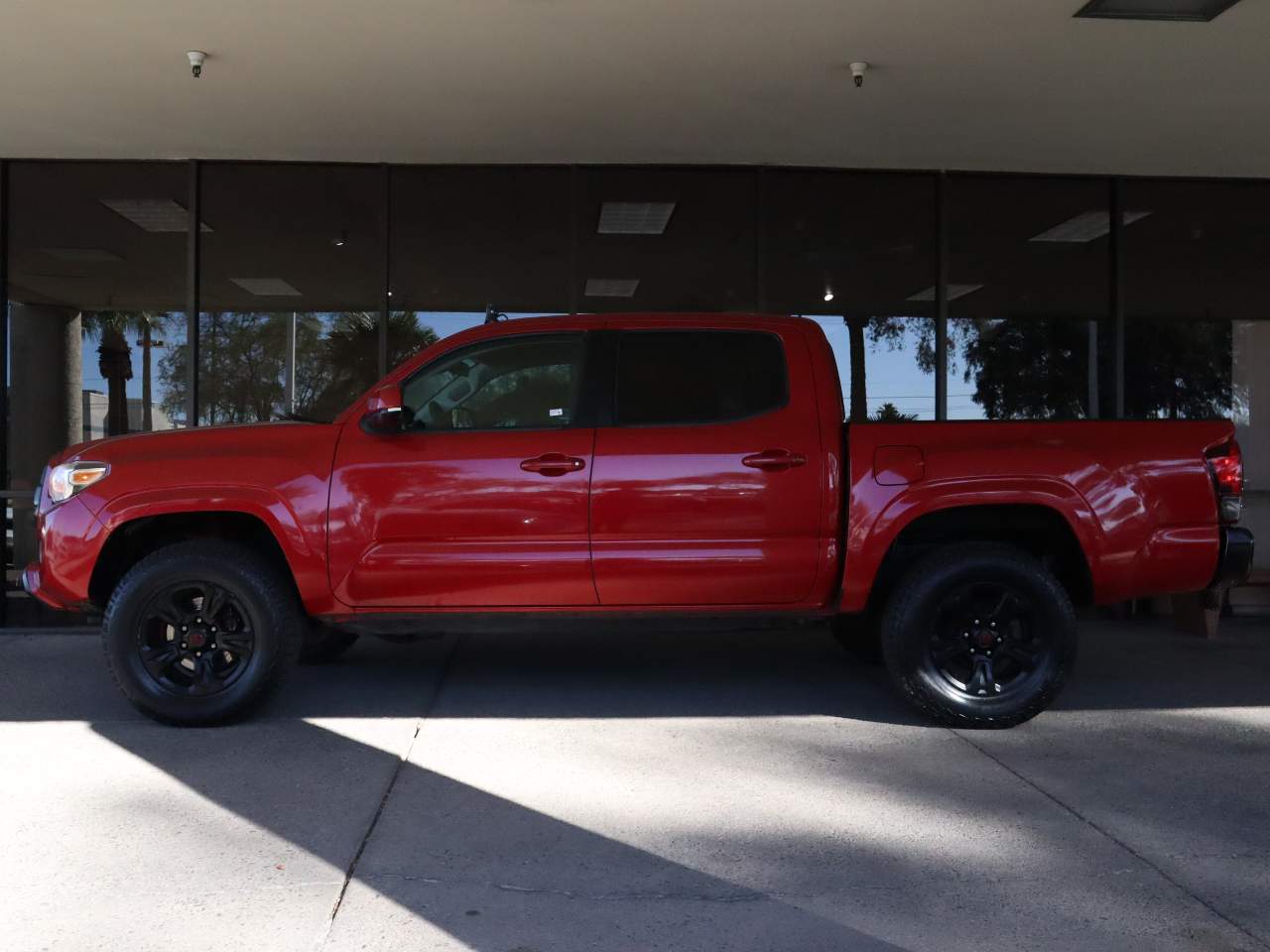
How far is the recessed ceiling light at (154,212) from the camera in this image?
8.71 meters

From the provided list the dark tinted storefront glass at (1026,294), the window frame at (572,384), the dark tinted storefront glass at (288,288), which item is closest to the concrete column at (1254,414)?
the dark tinted storefront glass at (1026,294)

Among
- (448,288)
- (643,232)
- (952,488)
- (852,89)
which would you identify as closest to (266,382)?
(448,288)

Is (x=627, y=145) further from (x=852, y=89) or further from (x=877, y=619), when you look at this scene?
(x=877, y=619)

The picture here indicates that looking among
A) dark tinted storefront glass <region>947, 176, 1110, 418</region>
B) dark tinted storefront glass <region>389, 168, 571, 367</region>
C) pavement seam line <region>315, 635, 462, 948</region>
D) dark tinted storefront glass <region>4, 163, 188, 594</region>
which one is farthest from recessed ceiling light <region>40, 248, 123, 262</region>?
dark tinted storefront glass <region>947, 176, 1110, 418</region>

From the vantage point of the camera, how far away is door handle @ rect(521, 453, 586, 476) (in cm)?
509

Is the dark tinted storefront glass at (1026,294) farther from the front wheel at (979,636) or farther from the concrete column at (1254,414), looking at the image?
the front wheel at (979,636)

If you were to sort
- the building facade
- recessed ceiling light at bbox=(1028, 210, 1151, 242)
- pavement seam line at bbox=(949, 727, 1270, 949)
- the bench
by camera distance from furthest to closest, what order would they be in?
recessed ceiling light at bbox=(1028, 210, 1151, 242), the building facade, the bench, pavement seam line at bbox=(949, 727, 1270, 949)

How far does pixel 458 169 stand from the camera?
344 inches

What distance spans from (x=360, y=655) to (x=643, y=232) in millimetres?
4149

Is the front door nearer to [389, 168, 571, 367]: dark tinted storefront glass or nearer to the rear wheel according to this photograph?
the rear wheel

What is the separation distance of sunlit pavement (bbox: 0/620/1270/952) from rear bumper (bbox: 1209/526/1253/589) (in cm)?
77

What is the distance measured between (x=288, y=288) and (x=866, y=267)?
4707 mm

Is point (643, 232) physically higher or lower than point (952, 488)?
higher

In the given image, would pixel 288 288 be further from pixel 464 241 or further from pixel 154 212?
pixel 464 241
